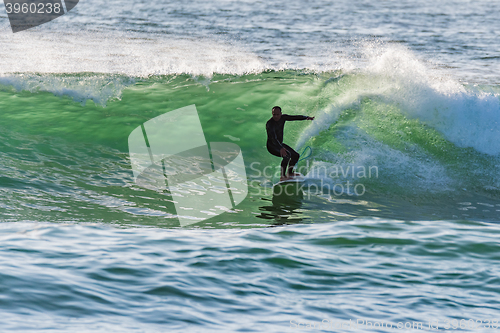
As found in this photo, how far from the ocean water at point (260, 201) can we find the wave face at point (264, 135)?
0.04 meters

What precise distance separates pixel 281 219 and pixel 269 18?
66.5ft

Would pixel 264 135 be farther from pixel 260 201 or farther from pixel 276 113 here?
Answer: pixel 260 201

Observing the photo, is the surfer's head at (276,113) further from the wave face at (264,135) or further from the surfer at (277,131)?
the wave face at (264,135)

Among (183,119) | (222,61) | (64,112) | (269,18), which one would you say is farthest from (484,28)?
(64,112)

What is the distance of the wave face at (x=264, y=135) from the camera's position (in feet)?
24.4

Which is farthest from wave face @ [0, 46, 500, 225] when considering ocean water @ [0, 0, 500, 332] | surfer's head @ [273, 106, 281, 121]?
surfer's head @ [273, 106, 281, 121]

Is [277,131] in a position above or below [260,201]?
above

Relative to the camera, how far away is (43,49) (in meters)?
18.1

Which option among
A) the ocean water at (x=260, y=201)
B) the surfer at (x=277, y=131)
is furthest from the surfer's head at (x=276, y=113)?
the ocean water at (x=260, y=201)

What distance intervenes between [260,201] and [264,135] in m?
2.72

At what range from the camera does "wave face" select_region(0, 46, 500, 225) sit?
7426mm

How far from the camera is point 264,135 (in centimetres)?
1005

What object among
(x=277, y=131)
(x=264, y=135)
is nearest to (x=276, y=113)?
(x=277, y=131)

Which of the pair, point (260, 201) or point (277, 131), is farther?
point (277, 131)
